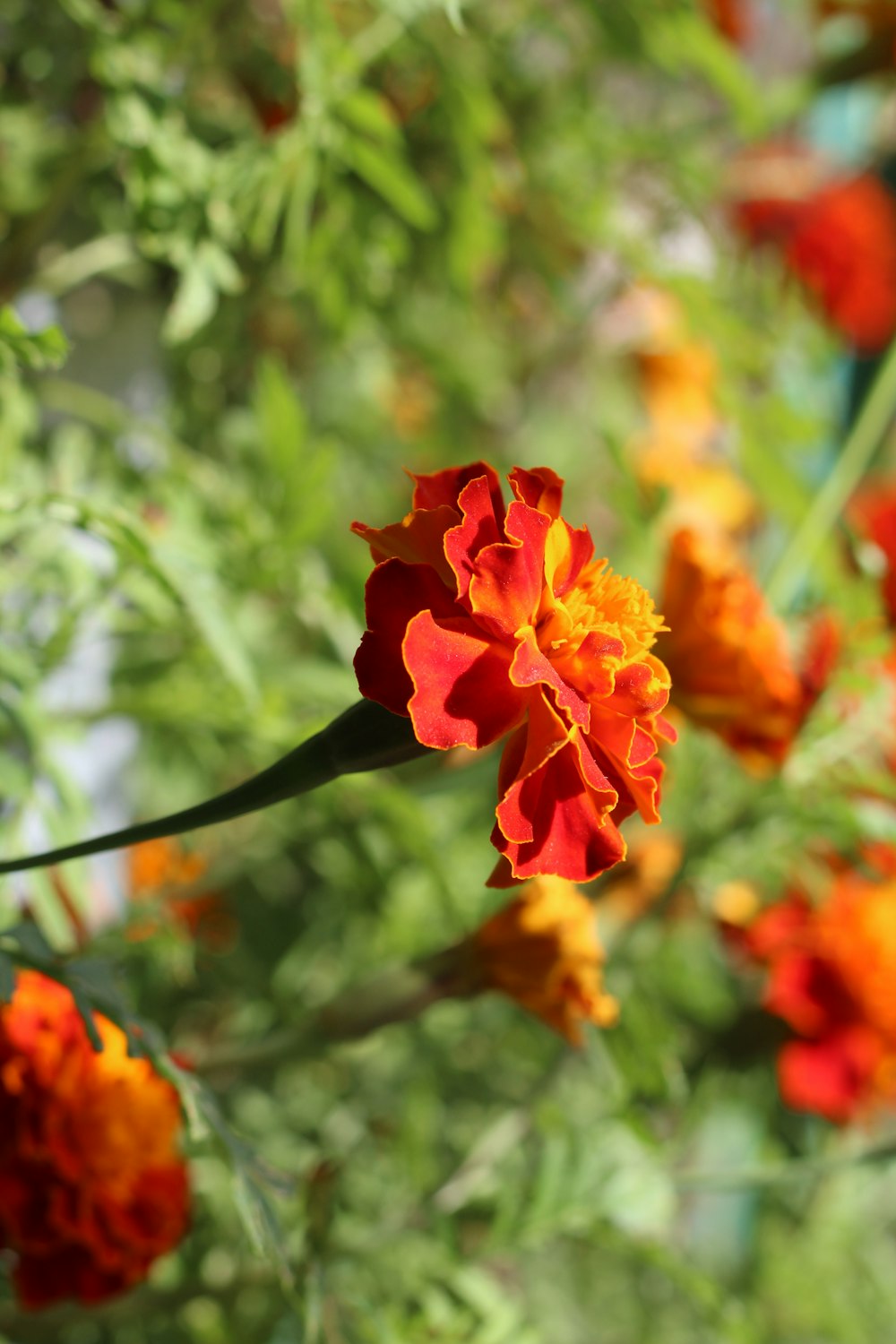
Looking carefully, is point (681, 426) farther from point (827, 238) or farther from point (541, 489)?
point (541, 489)

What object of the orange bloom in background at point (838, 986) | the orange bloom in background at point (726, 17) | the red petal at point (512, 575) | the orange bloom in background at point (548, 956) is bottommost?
the orange bloom in background at point (838, 986)

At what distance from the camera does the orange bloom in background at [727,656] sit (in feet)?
1.47

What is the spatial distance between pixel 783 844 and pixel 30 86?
49 centimetres

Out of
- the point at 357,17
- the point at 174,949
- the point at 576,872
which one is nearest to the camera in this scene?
the point at 576,872

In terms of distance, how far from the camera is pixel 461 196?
60 cm

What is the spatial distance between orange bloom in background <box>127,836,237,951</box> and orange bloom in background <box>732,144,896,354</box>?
2.22ft

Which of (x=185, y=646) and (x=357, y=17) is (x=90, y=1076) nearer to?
(x=185, y=646)

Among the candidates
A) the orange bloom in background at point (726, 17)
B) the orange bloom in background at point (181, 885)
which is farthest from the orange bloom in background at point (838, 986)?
the orange bloom in background at point (726, 17)

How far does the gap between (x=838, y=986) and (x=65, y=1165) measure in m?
0.41

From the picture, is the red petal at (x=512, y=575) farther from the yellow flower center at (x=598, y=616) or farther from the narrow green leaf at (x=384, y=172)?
the narrow green leaf at (x=384, y=172)

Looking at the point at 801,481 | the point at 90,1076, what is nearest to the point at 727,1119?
the point at 801,481

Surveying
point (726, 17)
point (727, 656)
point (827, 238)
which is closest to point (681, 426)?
point (827, 238)

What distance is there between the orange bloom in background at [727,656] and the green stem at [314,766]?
→ 216 millimetres

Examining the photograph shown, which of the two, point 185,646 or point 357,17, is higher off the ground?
point 357,17
